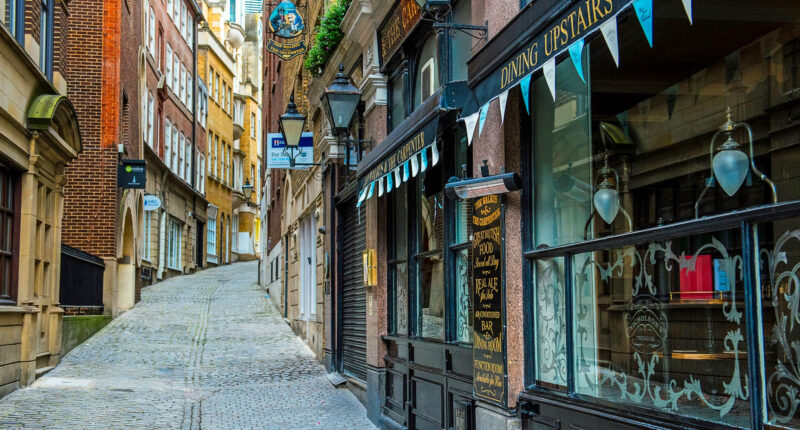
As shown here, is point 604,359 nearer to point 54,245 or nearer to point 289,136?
point 289,136

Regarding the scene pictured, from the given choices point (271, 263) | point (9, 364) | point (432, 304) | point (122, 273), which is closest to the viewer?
point (432, 304)

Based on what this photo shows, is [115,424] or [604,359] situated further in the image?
[115,424]

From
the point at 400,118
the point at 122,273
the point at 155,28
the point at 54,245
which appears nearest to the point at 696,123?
the point at 400,118

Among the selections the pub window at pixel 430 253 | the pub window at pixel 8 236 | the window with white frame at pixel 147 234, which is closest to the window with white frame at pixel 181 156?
the window with white frame at pixel 147 234

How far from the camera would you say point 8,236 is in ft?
39.5

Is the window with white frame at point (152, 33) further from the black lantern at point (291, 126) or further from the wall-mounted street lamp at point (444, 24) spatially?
the wall-mounted street lamp at point (444, 24)

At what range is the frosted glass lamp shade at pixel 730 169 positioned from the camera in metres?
4.29

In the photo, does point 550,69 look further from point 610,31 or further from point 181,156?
point 181,156

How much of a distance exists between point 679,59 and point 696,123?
579mm

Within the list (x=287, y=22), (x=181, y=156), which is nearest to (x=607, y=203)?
(x=287, y=22)

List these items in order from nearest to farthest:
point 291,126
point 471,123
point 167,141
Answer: point 471,123 → point 291,126 → point 167,141

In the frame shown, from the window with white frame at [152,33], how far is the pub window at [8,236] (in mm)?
19042

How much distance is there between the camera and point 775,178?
4105 mm

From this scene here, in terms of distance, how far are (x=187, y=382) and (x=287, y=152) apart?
482cm
